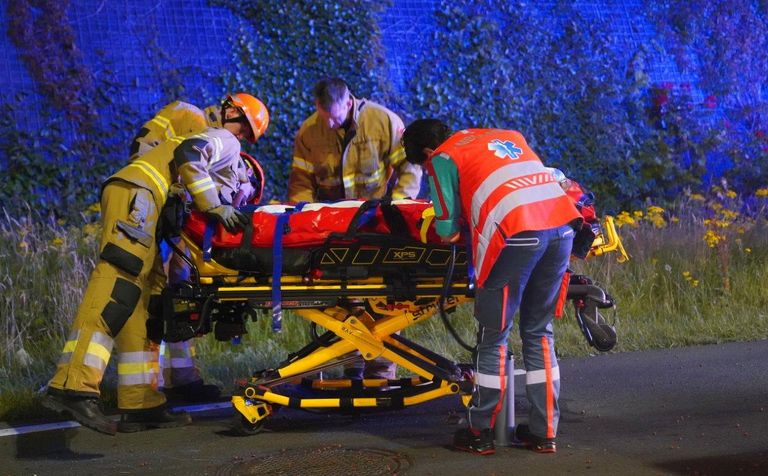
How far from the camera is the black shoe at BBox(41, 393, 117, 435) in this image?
549cm

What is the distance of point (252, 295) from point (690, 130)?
31.1ft

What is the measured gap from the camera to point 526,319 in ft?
18.0

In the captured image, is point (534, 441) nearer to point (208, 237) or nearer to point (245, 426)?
point (245, 426)

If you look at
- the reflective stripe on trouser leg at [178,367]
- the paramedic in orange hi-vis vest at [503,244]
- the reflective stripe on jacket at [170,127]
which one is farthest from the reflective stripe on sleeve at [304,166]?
the paramedic in orange hi-vis vest at [503,244]

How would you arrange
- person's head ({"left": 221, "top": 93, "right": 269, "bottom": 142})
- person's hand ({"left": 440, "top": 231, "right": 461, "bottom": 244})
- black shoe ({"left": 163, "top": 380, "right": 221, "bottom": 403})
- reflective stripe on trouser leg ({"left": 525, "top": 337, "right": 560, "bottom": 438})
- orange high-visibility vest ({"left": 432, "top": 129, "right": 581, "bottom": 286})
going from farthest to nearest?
black shoe ({"left": 163, "top": 380, "right": 221, "bottom": 403}) < person's head ({"left": 221, "top": 93, "right": 269, "bottom": 142}) < reflective stripe on trouser leg ({"left": 525, "top": 337, "right": 560, "bottom": 438}) < person's hand ({"left": 440, "top": 231, "right": 461, "bottom": 244}) < orange high-visibility vest ({"left": 432, "top": 129, "right": 581, "bottom": 286})

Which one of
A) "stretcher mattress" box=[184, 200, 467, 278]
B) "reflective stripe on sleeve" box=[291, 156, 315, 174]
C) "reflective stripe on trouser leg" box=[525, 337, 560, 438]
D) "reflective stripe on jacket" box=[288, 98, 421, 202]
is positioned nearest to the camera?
"reflective stripe on trouser leg" box=[525, 337, 560, 438]

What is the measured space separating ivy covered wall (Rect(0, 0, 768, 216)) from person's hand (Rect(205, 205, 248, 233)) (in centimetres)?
623

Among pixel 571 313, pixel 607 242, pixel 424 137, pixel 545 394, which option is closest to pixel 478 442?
pixel 545 394

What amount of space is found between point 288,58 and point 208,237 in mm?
6786

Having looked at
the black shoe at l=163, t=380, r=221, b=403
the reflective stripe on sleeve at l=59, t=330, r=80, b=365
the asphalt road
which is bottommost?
the asphalt road

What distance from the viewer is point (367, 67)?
491 inches

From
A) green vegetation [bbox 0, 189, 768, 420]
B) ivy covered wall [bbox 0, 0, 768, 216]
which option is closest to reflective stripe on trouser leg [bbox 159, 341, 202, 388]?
green vegetation [bbox 0, 189, 768, 420]

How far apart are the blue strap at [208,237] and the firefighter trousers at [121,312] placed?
56 cm

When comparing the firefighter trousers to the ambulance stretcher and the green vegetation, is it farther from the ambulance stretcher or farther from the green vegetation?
the green vegetation
